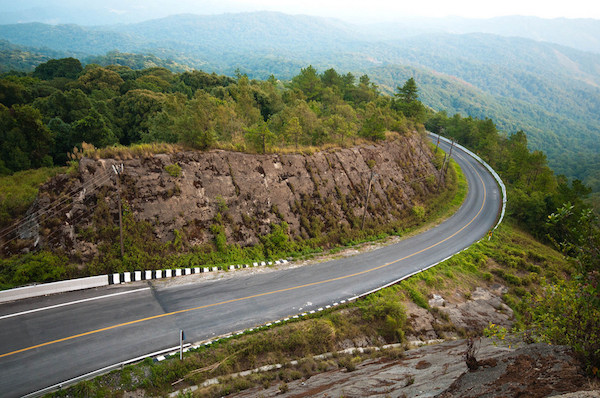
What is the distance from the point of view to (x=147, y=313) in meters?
16.8

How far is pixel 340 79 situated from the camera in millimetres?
72625

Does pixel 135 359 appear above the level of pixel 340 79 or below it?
below

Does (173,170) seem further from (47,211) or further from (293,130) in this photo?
(293,130)

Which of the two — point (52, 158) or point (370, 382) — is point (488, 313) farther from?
point (52, 158)

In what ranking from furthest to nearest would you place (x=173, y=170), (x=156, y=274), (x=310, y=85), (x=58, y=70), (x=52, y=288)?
(x=58, y=70) < (x=310, y=85) < (x=173, y=170) < (x=156, y=274) < (x=52, y=288)

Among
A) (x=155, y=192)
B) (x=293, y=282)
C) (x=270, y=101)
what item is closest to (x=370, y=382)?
(x=293, y=282)

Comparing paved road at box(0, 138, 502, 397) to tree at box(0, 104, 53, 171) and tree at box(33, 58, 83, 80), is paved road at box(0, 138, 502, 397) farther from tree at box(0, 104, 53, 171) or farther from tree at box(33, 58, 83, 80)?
tree at box(33, 58, 83, 80)

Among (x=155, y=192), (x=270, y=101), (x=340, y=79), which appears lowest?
(x=155, y=192)

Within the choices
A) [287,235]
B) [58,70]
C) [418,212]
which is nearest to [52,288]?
[287,235]

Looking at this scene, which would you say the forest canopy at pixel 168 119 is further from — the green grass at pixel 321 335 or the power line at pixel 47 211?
the green grass at pixel 321 335

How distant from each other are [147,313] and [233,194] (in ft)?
39.6

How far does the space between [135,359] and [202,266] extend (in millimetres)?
8205

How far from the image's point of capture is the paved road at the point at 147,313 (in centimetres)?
1341

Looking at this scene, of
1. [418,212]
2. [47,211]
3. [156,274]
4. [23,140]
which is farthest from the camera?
[418,212]
